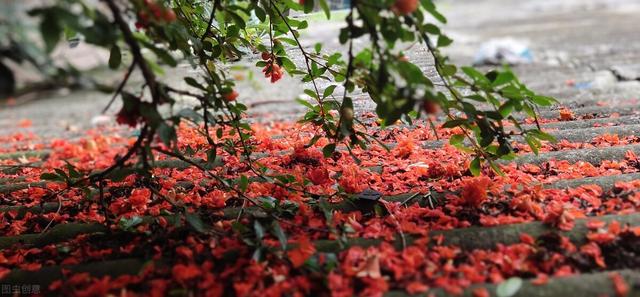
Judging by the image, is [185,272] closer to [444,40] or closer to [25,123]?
[444,40]

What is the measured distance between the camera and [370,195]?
2033mm

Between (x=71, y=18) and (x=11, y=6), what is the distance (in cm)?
61

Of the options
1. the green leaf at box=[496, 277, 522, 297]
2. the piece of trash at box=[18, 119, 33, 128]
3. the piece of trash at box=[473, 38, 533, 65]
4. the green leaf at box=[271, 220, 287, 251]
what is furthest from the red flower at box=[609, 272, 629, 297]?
the piece of trash at box=[18, 119, 33, 128]

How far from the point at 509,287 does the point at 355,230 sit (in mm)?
574

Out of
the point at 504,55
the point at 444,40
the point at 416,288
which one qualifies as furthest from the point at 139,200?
the point at 504,55

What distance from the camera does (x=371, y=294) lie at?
56.9 inches

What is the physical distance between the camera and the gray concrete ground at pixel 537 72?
14.4 ft

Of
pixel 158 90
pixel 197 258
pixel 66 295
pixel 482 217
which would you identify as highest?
pixel 158 90

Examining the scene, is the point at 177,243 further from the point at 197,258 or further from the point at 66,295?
the point at 66,295

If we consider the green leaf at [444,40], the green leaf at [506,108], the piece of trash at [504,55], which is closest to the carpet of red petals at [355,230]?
the green leaf at [506,108]

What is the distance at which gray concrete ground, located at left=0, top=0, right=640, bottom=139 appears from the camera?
440cm

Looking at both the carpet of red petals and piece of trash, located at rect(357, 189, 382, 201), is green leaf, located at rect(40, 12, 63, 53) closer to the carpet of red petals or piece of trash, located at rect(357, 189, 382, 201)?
the carpet of red petals

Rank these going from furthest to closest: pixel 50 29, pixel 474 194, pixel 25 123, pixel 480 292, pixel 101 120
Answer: pixel 25 123 < pixel 101 120 < pixel 474 194 < pixel 480 292 < pixel 50 29

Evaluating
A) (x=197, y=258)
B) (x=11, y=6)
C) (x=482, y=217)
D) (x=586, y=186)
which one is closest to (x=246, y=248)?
(x=197, y=258)
